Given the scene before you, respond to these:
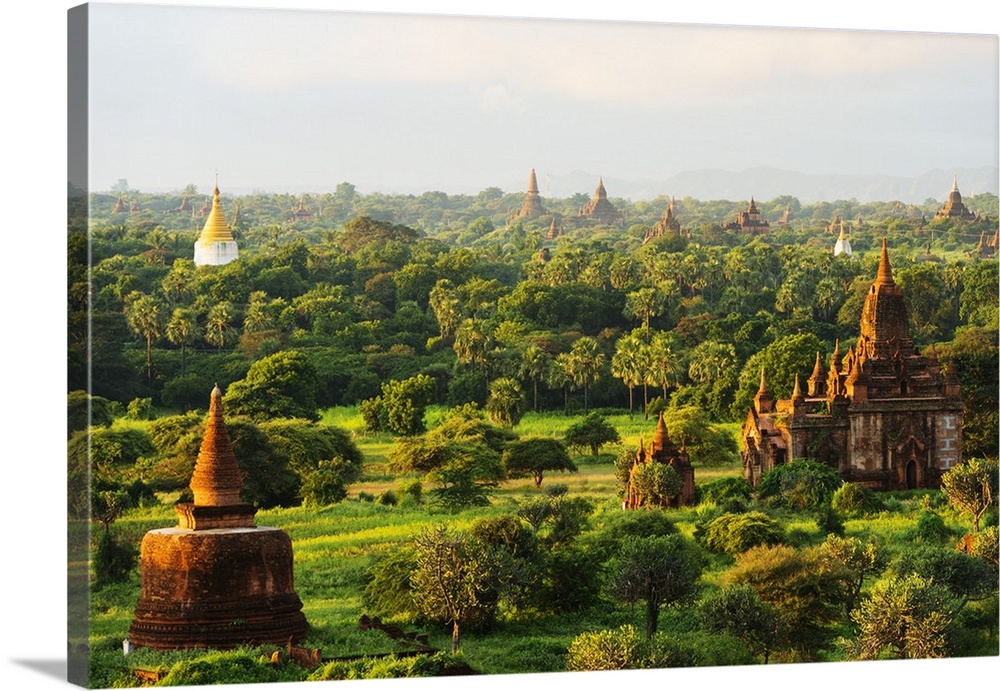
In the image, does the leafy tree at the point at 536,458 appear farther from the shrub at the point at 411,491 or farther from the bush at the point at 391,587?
the bush at the point at 391,587

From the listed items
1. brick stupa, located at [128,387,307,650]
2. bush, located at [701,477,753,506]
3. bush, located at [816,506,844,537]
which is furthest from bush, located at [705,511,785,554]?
brick stupa, located at [128,387,307,650]

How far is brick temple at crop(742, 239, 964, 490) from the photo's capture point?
24.8 metres

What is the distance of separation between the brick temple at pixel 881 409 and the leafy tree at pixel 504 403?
2810 millimetres

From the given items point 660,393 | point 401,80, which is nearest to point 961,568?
point 660,393

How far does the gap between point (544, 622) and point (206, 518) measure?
3577 mm

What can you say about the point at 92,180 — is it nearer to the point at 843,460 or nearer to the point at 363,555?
the point at 363,555

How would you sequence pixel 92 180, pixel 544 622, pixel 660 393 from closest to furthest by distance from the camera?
pixel 92 180
pixel 544 622
pixel 660 393

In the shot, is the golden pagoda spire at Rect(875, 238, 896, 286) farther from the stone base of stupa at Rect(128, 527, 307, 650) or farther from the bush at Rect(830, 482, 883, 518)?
the stone base of stupa at Rect(128, 527, 307, 650)

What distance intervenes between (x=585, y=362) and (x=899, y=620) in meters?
4.16

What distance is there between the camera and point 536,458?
2361 centimetres

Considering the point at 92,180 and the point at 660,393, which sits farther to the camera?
the point at 660,393

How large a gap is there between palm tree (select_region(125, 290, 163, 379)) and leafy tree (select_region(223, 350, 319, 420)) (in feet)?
2.82

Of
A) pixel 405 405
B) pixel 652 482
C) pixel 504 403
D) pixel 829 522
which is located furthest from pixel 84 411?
pixel 829 522

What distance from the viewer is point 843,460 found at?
81.4 ft
